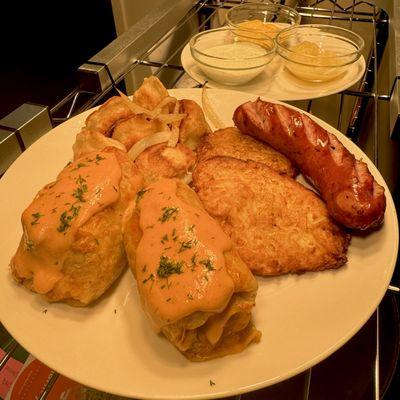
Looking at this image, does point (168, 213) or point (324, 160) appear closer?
point (168, 213)

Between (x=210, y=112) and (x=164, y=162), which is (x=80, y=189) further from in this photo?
(x=210, y=112)

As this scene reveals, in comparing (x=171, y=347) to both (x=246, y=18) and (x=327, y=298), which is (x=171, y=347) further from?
(x=246, y=18)

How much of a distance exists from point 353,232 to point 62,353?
2.65 ft

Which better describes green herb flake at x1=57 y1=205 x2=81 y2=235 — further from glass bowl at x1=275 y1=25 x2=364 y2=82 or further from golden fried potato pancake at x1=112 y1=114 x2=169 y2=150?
glass bowl at x1=275 y1=25 x2=364 y2=82

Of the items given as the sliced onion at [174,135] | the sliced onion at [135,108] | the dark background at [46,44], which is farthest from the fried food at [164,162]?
the dark background at [46,44]

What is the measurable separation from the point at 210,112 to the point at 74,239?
845 mm

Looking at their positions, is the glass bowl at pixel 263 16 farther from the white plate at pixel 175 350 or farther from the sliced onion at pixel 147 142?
the white plate at pixel 175 350

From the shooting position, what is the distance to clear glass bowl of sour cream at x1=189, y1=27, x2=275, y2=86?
1772 millimetres

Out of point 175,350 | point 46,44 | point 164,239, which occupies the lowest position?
point 46,44

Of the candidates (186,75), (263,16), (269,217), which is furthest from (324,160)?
(263,16)

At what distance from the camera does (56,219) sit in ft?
3.21

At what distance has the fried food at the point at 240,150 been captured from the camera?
1411 mm

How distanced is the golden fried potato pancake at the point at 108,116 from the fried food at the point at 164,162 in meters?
0.18

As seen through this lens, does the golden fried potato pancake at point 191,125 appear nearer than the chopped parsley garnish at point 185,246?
No
